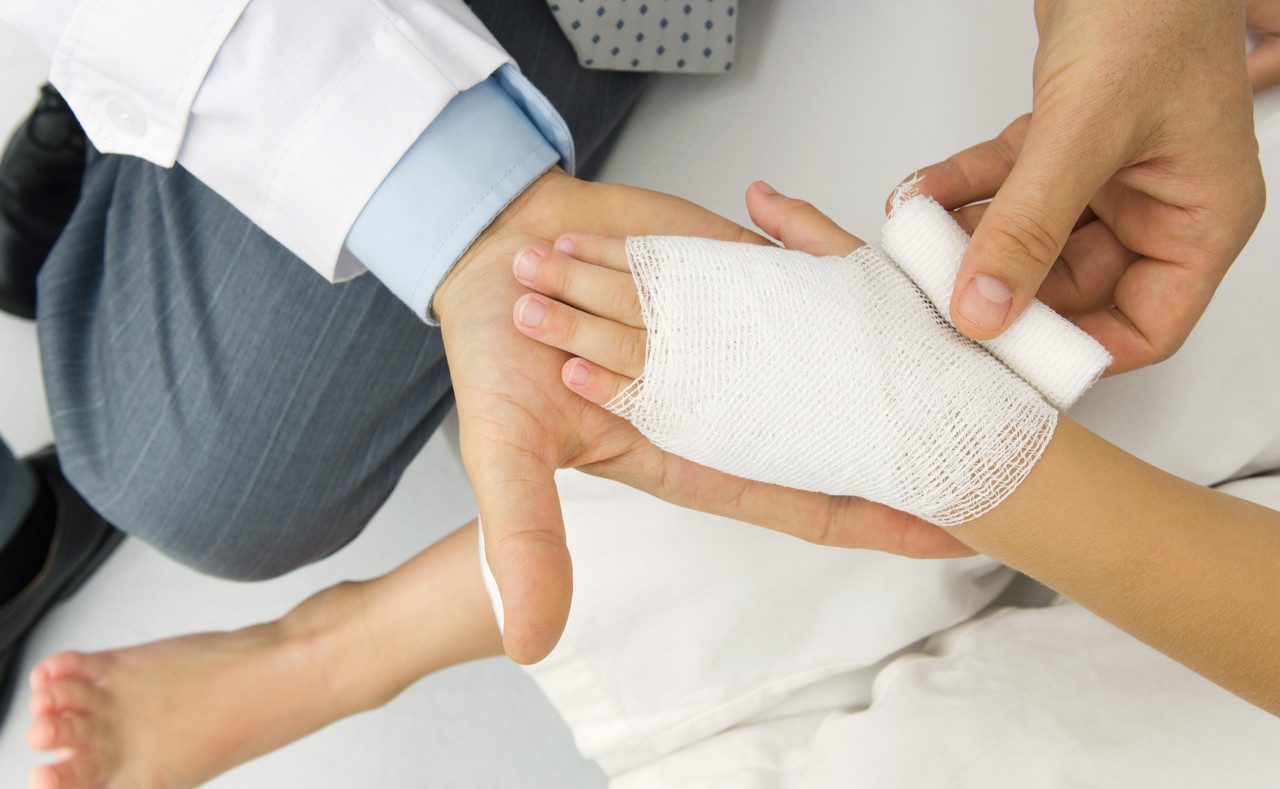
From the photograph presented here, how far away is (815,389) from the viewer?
693 millimetres

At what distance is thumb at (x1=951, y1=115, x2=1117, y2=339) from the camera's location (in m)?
0.66

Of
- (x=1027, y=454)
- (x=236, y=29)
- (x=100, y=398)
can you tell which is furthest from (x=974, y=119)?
(x=100, y=398)

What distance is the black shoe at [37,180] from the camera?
3.98ft

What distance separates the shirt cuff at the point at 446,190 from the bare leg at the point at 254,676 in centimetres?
30

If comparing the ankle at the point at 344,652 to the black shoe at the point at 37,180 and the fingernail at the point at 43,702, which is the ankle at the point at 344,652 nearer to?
the fingernail at the point at 43,702

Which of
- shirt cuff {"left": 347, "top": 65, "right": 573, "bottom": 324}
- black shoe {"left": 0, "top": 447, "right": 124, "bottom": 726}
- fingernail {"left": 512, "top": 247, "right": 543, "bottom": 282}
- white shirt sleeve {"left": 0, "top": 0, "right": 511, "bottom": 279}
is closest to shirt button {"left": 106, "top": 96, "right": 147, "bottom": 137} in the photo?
white shirt sleeve {"left": 0, "top": 0, "right": 511, "bottom": 279}

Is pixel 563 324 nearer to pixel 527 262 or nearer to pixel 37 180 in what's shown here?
pixel 527 262

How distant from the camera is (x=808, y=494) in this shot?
2.59 feet

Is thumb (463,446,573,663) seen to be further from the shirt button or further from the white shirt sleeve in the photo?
the shirt button

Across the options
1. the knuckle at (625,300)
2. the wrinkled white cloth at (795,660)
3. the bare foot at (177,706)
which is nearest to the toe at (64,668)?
the bare foot at (177,706)

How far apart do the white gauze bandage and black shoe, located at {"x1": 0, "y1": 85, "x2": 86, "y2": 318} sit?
0.90 metres

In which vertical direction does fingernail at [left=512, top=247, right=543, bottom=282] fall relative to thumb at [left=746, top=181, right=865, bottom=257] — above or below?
below

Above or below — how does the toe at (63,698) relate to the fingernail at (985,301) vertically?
below

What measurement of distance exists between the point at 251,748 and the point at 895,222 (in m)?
0.84
